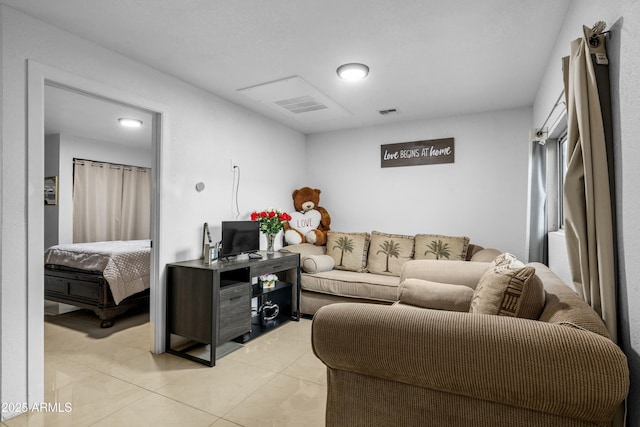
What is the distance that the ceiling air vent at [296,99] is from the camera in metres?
3.08

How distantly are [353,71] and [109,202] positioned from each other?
16.1 feet

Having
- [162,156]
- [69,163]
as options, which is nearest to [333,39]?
[162,156]

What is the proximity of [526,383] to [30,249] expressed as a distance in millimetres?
2648

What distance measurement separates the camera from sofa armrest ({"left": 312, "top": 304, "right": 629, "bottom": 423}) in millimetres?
995

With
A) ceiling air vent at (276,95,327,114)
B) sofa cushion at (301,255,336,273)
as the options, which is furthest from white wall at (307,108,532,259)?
ceiling air vent at (276,95,327,114)

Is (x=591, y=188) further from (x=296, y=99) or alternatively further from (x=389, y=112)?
(x=389, y=112)

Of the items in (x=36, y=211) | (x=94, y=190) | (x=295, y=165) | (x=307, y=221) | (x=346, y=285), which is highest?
(x=295, y=165)

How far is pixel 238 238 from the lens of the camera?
3.27 metres

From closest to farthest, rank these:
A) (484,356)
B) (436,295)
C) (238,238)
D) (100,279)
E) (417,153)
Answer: (484,356), (436,295), (238,238), (100,279), (417,153)

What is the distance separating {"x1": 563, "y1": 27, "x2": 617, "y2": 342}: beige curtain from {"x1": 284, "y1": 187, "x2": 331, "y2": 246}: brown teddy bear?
10.5ft

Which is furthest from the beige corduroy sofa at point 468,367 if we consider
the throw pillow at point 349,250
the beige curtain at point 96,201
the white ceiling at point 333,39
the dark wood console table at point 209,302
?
the beige curtain at point 96,201

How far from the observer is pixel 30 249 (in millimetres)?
2035

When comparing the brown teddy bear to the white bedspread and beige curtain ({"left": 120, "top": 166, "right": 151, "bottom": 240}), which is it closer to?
the white bedspread

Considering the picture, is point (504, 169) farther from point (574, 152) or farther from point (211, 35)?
point (211, 35)
